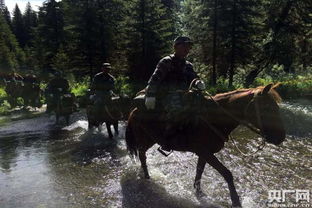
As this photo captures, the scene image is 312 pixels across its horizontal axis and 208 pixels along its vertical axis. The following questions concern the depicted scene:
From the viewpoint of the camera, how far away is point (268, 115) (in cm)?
573

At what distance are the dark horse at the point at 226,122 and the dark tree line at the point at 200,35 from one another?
16.8 meters

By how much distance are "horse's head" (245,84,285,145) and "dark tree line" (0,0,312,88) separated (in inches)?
691

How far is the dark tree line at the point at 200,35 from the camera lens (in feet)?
74.3

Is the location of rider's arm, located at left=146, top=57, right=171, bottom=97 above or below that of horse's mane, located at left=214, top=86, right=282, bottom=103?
above

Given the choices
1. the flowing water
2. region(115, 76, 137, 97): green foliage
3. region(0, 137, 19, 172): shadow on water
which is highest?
region(115, 76, 137, 97): green foliage

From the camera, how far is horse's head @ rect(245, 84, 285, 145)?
5.68m

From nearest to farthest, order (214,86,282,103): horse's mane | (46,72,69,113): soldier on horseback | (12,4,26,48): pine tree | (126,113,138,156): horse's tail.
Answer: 1. (214,86,282,103): horse's mane
2. (126,113,138,156): horse's tail
3. (46,72,69,113): soldier on horseback
4. (12,4,26,48): pine tree

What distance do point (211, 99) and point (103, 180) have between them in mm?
3754

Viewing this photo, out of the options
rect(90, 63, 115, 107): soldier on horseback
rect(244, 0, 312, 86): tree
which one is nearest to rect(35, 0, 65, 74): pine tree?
rect(244, 0, 312, 86): tree

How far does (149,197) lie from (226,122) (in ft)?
8.06

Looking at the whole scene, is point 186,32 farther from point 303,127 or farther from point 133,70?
point 303,127

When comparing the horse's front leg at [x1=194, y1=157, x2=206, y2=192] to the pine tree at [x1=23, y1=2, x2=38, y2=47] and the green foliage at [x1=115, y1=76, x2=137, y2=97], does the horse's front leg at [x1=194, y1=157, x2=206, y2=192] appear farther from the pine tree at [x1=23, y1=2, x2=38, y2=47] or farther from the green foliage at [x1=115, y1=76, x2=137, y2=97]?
the pine tree at [x1=23, y1=2, x2=38, y2=47]

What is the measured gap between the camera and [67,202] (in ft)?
23.6

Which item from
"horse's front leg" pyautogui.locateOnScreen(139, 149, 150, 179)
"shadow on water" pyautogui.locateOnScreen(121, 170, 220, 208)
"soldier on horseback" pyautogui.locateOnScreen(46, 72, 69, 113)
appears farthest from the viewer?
"soldier on horseback" pyautogui.locateOnScreen(46, 72, 69, 113)
